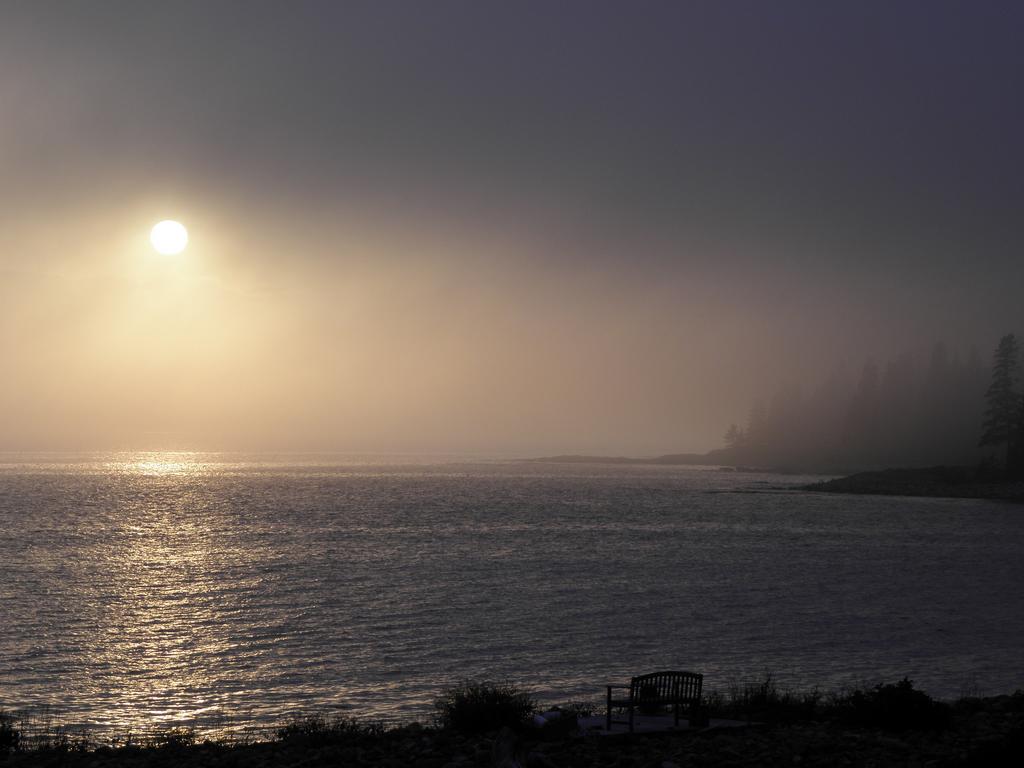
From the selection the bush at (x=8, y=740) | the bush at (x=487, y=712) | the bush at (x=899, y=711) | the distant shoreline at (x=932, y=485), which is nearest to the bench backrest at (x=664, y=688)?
the bush at (x=487, y=712)

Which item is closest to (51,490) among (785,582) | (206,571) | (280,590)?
(206,571)

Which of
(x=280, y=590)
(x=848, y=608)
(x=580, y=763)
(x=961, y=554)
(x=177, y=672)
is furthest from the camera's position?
(x=961, y=554)

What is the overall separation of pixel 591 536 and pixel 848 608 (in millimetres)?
33114

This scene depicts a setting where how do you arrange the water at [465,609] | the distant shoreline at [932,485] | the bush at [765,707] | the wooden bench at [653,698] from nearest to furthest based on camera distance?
the wooden bench at [653,698], the bush at [765,707], the water at [465,609], the distant shoreline at [932,485]

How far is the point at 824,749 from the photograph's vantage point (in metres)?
13.5

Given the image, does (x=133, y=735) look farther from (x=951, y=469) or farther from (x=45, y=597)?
(x=951, y=469)

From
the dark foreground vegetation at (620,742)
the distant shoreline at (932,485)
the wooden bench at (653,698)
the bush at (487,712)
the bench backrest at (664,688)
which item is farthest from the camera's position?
the distant shoreline at (932,485)

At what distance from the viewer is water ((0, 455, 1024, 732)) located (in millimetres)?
24078

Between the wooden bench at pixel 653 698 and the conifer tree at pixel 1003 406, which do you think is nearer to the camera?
the wooden bench at pixel 653 698

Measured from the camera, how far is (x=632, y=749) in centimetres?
1427

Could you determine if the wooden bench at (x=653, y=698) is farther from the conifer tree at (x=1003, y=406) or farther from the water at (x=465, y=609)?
the conifer tree at (x=1003, y=406)

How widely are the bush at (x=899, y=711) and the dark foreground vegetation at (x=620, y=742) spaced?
2 centimetres

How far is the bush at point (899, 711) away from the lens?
14.7m

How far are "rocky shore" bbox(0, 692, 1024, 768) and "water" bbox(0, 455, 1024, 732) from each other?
4.76 m
